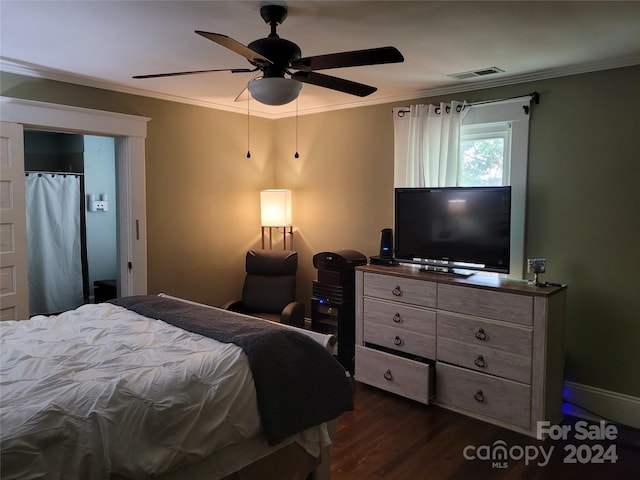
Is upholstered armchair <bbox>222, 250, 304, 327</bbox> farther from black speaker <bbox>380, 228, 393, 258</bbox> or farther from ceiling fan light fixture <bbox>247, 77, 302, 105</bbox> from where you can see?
ceiling fan light fixture <bbox>247, 77, 302, 105</bbox>

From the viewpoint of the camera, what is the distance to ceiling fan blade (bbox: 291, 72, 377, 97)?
2.34 m

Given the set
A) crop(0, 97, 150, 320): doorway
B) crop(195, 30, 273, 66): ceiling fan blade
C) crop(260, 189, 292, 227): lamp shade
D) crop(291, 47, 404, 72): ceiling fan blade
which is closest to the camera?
crop(195, 30, 273, 66): ceiling fan blade

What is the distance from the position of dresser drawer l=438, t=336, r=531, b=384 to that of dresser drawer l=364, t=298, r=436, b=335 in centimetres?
14

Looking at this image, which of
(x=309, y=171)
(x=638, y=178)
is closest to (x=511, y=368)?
(x=638, y=178)

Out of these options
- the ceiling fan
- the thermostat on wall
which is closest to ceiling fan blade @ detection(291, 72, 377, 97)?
the ceiling fan

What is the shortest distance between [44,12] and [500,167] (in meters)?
3.07

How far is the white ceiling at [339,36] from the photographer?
225 cm

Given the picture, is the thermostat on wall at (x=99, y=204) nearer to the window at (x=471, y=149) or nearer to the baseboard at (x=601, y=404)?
the window at (x=471, y=149)

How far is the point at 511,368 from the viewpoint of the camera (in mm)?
3012

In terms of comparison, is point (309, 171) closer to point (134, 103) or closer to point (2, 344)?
point (134, 103)

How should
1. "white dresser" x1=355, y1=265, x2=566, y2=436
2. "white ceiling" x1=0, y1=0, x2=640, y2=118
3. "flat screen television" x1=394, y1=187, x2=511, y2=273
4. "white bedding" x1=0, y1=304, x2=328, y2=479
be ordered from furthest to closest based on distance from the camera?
1. "flat screen television" x1=394, y1=187, x2=511, y2=273
2. "white dresser" x1=355, y1=265, x2=566, y2=436
3. "white ceiling" x1=0, y1=0, x2=640, y2=118
4. "white bedding" x1=0, y1=304, x2=328, y2=479

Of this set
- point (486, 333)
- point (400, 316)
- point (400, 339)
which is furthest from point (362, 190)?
point (486, 333)

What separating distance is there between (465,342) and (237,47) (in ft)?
7.72

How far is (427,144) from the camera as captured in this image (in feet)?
12.7
